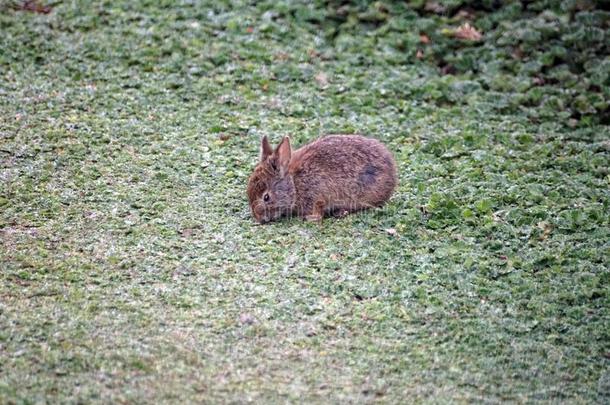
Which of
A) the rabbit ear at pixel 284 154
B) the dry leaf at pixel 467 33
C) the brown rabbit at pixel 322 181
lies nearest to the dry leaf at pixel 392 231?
the brown rabbit at pixel 322 181

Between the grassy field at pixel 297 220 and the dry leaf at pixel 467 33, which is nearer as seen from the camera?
the grassy field at pixel 297 220

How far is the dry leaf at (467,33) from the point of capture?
1010 centimetres

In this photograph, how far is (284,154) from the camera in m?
7.03

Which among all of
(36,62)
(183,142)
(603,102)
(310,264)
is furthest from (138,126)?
(603,102)

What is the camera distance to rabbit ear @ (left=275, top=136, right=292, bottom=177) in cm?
697

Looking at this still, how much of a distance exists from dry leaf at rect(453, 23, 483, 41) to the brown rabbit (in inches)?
139

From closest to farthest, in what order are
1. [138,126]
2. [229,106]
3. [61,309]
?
[61,309], [138,126], [229,106]

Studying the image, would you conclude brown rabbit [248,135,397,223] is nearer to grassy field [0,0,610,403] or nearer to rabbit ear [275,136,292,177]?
rabbit ear [275,136,292,177]

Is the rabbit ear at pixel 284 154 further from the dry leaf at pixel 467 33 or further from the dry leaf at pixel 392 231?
the dry leaf at pixel 467 33

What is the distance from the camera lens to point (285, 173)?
7078 millimetres

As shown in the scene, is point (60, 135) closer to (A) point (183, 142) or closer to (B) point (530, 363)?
(A) point (183, 142)

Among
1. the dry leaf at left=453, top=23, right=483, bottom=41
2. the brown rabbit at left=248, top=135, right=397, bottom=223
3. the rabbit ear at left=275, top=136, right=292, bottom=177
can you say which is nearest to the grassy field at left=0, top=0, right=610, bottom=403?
the dry leaf at left=453, top=23, right=483, bottom=41

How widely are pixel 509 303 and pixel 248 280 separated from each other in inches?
69.2

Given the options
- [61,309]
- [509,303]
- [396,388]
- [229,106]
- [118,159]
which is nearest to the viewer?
[396,388]
